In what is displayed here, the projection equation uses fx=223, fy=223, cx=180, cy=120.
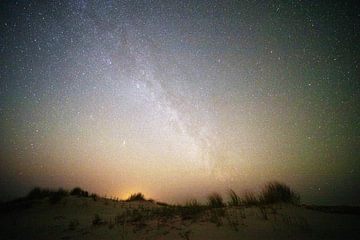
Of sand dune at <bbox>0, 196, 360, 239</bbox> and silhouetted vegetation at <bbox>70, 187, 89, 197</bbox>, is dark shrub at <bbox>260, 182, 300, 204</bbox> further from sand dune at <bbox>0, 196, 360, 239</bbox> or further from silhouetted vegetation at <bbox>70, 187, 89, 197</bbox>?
silhouetted vegetation at <bbox>70, 187, 89, 197</bbox>

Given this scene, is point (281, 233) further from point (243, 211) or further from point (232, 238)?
point (243, 211)

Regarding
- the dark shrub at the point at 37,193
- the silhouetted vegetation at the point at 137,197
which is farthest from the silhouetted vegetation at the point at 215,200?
the dark shrub at the point at 37,193

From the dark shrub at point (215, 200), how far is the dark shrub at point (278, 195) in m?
1.53

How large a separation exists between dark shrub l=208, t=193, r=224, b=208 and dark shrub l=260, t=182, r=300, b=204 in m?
1.53

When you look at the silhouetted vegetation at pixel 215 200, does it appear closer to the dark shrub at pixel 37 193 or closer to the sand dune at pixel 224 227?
the sand dune at pixel 224 227

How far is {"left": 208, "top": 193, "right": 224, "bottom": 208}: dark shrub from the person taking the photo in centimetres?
857

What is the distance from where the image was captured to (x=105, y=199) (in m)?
14.3

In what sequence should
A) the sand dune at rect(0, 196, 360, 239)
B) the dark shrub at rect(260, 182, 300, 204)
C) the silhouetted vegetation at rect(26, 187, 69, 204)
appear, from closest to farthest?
1. the sand dune at rect(0, 196, 360, 239)
2. the dark shrub at rect(260, 182, 300, 204)
3. the silhouetted vegetation at rect(26, 187, 69, 204)

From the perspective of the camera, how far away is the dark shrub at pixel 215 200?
8.57 meters

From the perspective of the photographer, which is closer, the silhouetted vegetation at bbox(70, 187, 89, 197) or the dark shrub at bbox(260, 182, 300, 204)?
the dark shrub at bbox(260, 182, 300, 204)

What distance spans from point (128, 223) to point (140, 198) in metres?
9.54

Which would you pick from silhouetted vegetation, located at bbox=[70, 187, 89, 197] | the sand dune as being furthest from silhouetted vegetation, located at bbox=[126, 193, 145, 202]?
the sand dune

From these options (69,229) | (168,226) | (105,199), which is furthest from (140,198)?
(168,226)

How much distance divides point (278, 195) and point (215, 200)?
2.34 m
